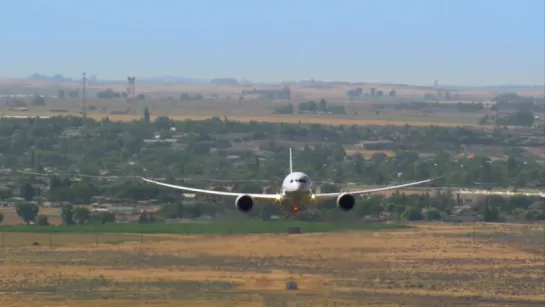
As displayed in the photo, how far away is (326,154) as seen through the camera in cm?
19350

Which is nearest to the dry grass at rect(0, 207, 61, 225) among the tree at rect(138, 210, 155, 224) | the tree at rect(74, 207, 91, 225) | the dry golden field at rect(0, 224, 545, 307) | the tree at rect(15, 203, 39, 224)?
the tree at rect(15, 203, 39, 224)

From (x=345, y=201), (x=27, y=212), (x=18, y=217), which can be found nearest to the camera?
(x=345, y=201)

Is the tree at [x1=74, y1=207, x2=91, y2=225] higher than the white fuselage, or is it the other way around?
the white fuselage

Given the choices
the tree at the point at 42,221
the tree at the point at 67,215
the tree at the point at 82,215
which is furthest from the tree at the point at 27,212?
the tree at the point at 82,215

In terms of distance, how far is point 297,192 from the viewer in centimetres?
6806

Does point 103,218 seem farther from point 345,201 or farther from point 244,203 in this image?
point 345,201

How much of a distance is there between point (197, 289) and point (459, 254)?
23171 mm

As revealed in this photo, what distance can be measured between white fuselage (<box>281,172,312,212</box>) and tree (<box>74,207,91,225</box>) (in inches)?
1897

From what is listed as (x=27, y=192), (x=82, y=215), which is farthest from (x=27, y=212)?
(x=27, y=192)

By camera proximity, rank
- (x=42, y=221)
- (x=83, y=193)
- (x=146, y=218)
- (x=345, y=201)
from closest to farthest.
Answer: (x=345, y=201) → (x=42, y=221) → (x=146, y=218) → (x=83, y=193)

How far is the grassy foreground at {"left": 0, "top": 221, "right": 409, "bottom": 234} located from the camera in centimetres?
9003

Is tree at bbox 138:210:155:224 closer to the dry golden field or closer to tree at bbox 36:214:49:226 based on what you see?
tree at bbox 36:214:49:226

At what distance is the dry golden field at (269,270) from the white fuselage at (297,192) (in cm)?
1279

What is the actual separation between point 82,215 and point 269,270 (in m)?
28.5
